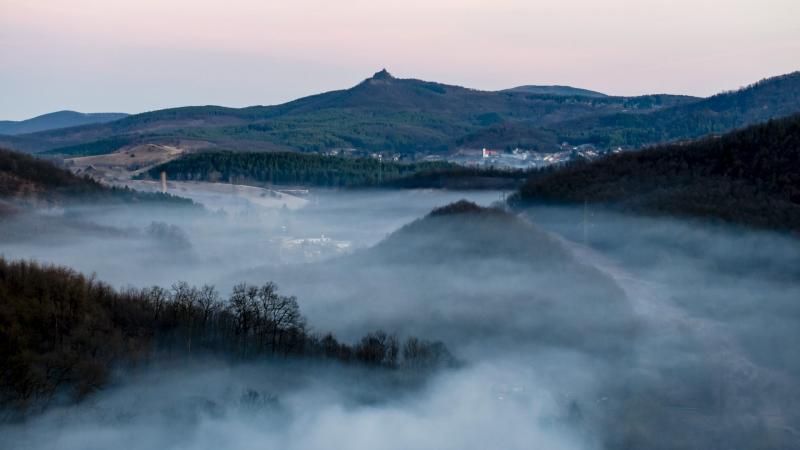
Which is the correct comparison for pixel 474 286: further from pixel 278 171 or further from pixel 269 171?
pixel 278 171

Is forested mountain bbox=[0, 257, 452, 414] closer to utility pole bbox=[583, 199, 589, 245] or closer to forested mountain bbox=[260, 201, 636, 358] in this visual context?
forested mountain bbox=[260, 201, 636, 358]

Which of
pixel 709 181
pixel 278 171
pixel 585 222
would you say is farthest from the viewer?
pixel 278 171

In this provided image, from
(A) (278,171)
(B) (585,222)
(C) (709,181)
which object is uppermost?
(C) (709,181)

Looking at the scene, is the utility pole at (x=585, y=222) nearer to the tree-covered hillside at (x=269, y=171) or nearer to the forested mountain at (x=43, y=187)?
the forested mountain at (x=43, y=187)

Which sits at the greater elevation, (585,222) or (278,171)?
(278,171)

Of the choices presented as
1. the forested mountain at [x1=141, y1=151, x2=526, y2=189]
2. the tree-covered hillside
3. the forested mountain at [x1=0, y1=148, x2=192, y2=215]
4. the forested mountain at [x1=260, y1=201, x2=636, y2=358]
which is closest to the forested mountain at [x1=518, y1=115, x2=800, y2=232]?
the forested mountain at [x1=260, y1=201, x2=636, y2=358]

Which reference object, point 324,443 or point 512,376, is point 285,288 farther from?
point 324,443

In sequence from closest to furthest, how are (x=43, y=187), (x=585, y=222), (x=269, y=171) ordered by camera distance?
(x=585, y=222) < (x=43, y=187) < (x=269, y=171)

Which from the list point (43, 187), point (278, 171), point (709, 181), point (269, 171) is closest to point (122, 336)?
point (709, 181)

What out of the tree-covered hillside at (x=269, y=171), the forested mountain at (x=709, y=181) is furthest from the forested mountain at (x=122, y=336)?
the tree-covered hillside at (x=269, y=171)
